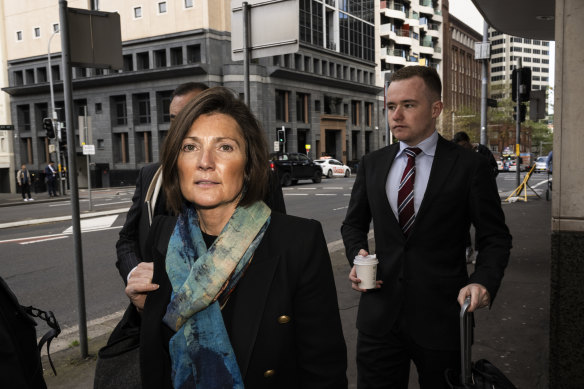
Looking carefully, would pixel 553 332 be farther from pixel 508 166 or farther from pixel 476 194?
pixel 508 166

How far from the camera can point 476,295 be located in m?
2.04

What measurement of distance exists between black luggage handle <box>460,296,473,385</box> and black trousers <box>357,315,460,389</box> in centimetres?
46

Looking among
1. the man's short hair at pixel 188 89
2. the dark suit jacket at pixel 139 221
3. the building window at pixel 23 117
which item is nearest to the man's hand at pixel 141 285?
the dark suit jacket at pixel 139 221

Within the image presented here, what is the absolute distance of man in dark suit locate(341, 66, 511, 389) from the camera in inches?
90.7

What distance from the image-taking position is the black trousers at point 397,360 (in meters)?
2.30

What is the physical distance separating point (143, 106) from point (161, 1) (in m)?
8.27

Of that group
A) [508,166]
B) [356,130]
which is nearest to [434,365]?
[508,166]

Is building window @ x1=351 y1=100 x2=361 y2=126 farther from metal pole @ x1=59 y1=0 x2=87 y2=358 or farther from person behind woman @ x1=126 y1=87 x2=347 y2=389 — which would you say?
person behind woman @ x1=126 y1=87 x2=347 y2=389

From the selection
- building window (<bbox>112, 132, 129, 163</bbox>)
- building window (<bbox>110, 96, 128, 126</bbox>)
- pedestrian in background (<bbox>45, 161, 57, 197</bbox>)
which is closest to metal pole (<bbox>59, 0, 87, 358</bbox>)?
pedestrian in background (<bbox>45, 161, 57, 197</bbox>)

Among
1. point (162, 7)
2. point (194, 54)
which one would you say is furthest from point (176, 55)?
point (162, 7)

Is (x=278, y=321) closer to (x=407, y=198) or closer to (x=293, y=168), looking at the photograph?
(x=407, y=198)

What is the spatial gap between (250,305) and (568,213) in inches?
73.8

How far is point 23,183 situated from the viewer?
79.7ft

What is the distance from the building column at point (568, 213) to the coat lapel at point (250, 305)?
1702 millimetres
